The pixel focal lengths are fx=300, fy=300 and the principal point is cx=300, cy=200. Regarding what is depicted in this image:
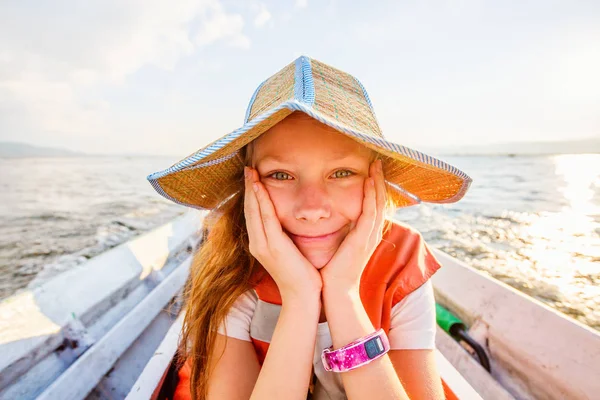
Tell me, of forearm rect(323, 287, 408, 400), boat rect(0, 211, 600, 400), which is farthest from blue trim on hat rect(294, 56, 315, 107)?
boat rect(0, 211, 600, 400)

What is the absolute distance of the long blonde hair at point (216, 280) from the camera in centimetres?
129

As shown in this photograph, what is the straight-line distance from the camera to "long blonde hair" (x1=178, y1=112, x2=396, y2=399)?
4.23ft

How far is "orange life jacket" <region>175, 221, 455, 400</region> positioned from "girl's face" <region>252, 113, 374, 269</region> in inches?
10.1

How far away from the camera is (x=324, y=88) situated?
3.60 ft

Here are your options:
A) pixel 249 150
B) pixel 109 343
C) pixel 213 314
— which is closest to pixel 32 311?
pixel 109 343

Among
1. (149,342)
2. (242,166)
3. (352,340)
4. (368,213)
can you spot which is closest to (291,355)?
(352,340)

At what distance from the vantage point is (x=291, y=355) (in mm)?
1011

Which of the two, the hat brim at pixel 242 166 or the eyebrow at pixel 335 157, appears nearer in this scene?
the hat brim at pixel 242 166

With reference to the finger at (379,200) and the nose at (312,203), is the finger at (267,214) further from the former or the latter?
the finger at (379,200)

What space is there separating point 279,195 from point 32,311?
191 cm

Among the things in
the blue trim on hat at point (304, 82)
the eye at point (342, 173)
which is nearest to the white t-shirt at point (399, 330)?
the eye at point (342, 173)

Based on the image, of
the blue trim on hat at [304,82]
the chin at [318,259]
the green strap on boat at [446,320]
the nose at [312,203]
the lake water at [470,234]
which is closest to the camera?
the blue trim on hat at [304,82]

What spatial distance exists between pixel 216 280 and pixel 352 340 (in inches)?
26.7

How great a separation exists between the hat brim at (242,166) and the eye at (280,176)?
0.60 feet
